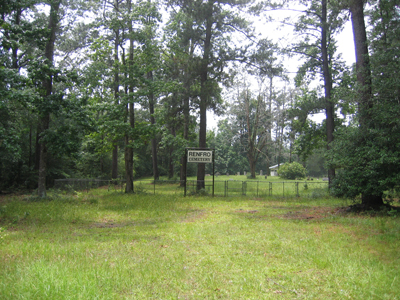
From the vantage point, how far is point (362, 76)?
11375 millimetres

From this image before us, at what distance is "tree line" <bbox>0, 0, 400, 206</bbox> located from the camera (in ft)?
35.5

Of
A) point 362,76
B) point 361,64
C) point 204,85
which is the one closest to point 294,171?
point 204,85

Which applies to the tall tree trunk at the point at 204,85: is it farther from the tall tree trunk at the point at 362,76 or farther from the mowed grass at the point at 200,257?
the mowed grass at the point at 200,257

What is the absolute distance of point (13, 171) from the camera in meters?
21.4

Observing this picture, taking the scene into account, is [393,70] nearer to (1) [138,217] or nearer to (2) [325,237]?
(2) [325,237]

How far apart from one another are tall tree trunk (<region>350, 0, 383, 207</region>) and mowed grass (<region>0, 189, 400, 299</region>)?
93 cm

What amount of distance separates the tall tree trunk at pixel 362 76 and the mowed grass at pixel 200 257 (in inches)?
36.7

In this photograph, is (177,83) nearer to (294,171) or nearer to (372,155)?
(372,155)

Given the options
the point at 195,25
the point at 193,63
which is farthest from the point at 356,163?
the point at 195,25

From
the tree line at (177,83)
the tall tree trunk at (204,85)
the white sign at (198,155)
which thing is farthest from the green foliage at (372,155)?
the tall tree trunk at (204,85)

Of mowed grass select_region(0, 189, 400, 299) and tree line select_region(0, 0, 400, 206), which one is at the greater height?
tree line select_region(0, 0, 400, 206)

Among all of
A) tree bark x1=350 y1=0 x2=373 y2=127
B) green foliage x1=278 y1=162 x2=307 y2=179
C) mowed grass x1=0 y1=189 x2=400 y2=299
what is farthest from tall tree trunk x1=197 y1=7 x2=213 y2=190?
green foliage x1=278 y1=162 x2=307 y2=179

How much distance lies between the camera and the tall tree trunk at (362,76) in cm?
1110

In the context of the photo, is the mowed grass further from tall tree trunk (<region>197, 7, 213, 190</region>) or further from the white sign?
tall tree trunk (<region>197, 7, 213, 190</region>)
